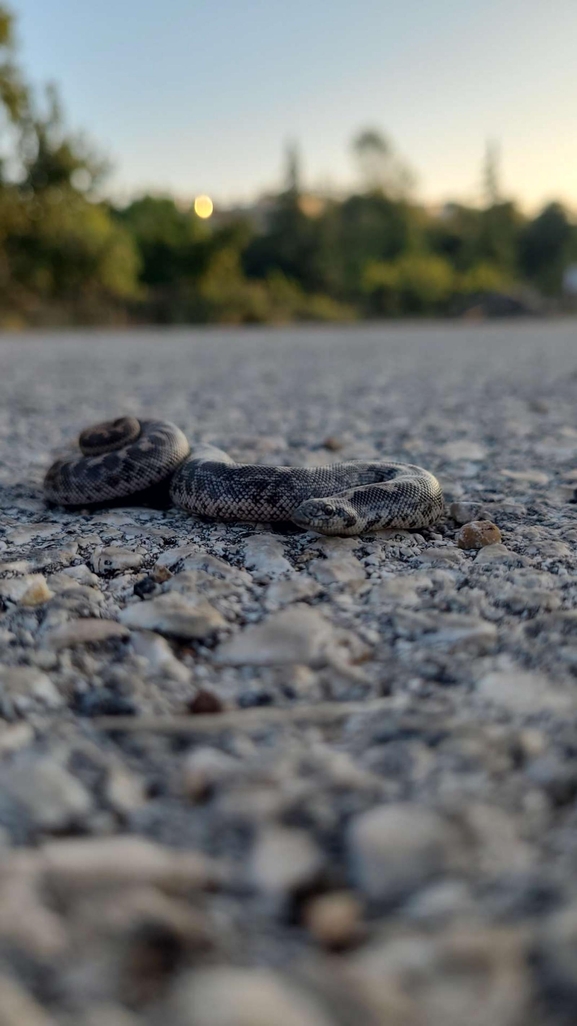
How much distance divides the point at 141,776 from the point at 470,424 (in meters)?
5.59

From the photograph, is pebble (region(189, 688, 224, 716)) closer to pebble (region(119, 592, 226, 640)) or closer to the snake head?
pebble (region(119, 592, 226, 640))

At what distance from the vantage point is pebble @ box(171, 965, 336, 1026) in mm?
1183

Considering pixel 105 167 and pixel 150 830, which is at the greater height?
pixel 105 167

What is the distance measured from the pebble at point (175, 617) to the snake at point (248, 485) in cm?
96

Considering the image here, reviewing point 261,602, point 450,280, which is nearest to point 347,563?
point 261,602

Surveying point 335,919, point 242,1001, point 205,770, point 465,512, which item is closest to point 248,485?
point 465,512

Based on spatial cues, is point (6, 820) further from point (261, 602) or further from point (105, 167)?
point (105, 167)

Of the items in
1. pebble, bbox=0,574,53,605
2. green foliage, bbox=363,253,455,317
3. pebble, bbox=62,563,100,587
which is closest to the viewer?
pebble, bbox=0,574,53,605

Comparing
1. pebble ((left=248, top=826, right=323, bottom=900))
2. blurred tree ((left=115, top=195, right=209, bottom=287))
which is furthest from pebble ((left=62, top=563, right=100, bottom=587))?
blurred tree ((left=115, top=195, right=209, bottom=287))

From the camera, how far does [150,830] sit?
160 cm

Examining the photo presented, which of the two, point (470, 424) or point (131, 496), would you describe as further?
point (470, 424)

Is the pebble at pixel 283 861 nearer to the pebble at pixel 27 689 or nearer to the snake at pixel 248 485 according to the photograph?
the pebble at pixel 27 689

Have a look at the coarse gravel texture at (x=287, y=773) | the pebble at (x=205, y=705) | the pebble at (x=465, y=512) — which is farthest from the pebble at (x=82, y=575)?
the pebble at (x=465, y=512)

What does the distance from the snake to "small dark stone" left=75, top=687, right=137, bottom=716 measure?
4.97 feet
